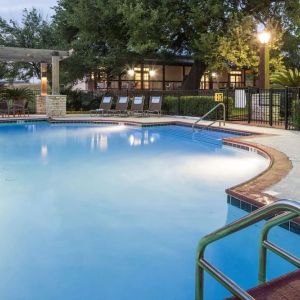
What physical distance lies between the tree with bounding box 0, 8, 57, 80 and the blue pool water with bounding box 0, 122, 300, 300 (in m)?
21.6

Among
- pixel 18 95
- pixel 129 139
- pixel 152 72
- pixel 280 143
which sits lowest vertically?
pixel 129 139

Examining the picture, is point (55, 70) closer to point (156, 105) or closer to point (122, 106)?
point (122, 106)

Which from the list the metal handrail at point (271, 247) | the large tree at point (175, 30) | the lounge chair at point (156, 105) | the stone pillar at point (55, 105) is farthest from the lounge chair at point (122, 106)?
the metal handrail at point (271, 247)

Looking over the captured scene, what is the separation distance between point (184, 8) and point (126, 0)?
9.27 feet

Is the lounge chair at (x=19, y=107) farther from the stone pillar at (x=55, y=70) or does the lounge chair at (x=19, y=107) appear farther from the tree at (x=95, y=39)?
the tree at (x=95, y=39)

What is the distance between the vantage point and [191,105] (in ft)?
57.7

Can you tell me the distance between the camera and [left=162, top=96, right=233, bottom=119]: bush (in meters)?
16.1

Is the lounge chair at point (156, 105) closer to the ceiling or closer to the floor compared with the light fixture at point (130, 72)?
closer to the floor

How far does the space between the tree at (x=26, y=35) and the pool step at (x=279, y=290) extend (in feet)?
94.8

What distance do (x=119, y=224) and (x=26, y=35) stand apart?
28232 mm

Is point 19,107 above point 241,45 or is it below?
below

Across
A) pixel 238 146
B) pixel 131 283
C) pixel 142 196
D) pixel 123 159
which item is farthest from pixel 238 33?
pixel 131 283

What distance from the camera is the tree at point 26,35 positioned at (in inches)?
1172

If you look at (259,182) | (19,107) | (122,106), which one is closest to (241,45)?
(122,106)
